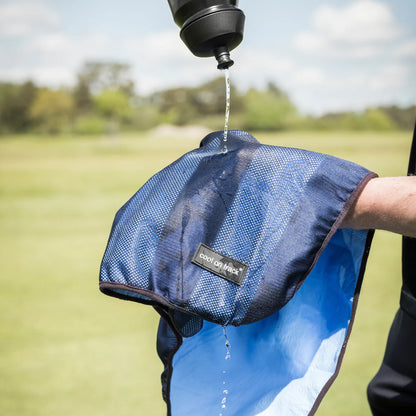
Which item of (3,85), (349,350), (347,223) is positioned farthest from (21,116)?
(347,223)

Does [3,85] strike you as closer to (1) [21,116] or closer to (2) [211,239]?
(1) [21,116]

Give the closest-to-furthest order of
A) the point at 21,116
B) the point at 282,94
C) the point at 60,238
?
the point at 60,238 → the point at 21,116 → the point at 282,94

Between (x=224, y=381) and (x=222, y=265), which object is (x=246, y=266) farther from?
(x=224, y=381)

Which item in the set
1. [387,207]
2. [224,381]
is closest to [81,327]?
[224,381]

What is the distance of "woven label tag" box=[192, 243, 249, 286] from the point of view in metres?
0.63

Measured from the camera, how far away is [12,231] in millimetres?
4676

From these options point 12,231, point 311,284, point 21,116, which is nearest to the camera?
point 311,284

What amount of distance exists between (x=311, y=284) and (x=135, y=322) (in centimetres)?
169

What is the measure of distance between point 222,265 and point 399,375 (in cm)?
49

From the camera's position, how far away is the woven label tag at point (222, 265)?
2.06ft

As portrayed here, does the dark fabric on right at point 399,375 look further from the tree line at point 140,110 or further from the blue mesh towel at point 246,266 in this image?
the tree line at point 140,110

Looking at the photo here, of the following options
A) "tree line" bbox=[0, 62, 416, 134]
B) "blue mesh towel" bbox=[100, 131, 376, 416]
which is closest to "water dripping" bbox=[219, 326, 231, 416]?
"blue mesh towel" bbox=[100, 131, 376, 416]

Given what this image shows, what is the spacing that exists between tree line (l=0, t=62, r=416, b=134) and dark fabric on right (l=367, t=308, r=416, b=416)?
1479 cm

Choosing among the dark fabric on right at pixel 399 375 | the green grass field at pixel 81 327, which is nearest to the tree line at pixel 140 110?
the green grass field at pixel 81 327
